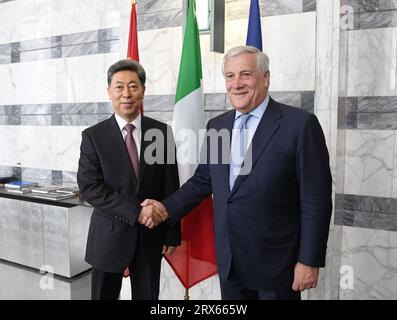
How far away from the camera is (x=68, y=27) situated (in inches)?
151

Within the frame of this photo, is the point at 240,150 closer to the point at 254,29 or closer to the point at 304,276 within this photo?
the point at 304,276

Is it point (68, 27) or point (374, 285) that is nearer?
point (374, 285)

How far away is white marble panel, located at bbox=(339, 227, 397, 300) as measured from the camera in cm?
249

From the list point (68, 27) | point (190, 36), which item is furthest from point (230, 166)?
point (68, 27)

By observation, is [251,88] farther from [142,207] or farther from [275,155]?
[142,207]

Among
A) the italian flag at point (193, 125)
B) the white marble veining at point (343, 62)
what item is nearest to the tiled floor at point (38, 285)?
the italian flag at point (193, 125)

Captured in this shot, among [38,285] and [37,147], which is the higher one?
[37,147]

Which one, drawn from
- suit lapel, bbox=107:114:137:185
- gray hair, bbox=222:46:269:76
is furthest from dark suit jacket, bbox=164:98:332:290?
suit lapel, bbox=107:114:137:185

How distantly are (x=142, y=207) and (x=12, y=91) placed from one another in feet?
10.8

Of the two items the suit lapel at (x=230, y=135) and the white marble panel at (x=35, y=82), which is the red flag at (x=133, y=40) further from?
the white marble panel at (x=35, y=82)

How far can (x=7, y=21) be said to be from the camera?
167 inches

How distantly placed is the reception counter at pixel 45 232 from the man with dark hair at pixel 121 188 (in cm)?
163

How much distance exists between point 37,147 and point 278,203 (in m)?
3.34

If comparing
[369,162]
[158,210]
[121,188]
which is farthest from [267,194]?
[369,162]
